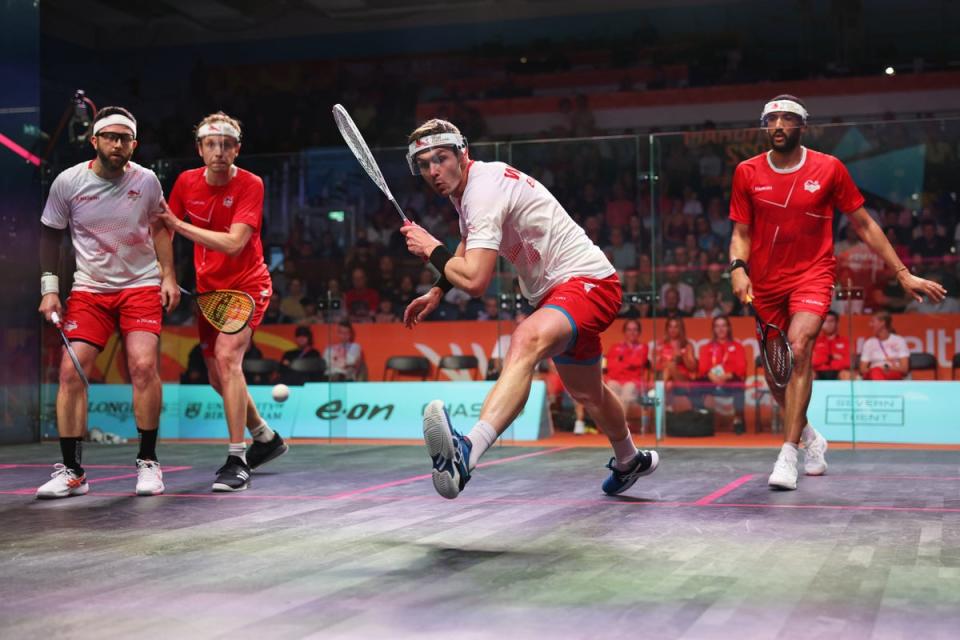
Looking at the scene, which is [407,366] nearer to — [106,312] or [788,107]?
[106,312]

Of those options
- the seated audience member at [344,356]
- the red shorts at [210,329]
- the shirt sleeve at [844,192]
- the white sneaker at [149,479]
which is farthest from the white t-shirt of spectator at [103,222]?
the seated audience member at [344,356]

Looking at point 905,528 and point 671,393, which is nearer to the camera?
point 905,528

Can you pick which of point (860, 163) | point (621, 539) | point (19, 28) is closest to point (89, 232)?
point (621, 539)

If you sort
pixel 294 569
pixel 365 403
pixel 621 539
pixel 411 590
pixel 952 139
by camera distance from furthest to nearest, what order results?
pixel 365 403, pixel 952 139, pixel 621 539, pixel 294 569, pixel 411 590

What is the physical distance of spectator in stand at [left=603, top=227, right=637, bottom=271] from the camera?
760 centimetres

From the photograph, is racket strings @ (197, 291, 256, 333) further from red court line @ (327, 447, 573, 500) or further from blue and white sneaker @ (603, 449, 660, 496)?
blue and white sneaker @ (603, 449, 660, 496)

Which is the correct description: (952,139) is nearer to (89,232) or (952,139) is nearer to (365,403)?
(365,403)

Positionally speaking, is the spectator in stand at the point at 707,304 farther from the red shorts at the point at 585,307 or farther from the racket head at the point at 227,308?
the red shorts at the point at 585,307

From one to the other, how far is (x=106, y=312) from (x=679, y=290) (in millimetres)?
4187

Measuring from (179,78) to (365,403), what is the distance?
762 centimetres

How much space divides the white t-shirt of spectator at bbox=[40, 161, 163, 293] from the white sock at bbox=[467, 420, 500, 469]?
6.64 feet

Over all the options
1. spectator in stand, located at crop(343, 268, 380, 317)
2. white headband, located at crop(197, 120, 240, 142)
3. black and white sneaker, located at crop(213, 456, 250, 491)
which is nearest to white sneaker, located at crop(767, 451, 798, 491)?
black and white sneaker, located at crop(213, 456, 250, 491)

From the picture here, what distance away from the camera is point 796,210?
463cm

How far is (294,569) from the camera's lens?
271 centimetres
